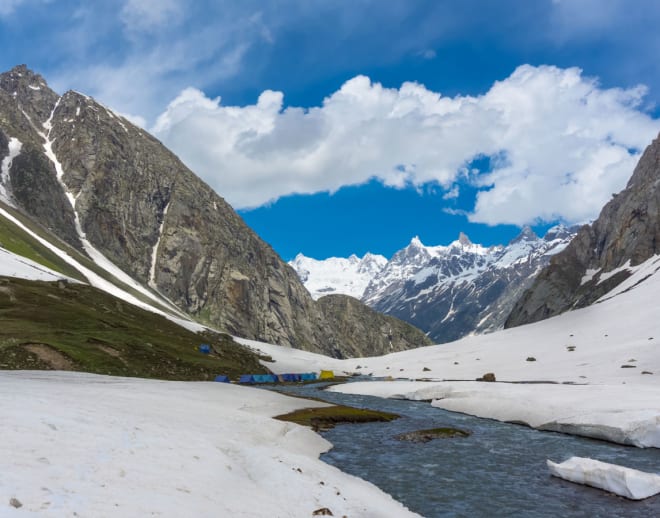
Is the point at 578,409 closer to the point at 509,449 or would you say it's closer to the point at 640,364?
the point at 509,449

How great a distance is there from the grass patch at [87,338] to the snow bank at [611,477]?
5118 cm

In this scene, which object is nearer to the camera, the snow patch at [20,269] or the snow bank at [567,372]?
the snow bank at [567,372]

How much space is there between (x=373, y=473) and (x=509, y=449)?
1287 centimetres

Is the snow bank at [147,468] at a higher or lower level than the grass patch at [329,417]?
higher

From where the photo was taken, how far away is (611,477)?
24.0 meters

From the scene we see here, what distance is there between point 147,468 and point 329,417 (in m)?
Answer: 33.0

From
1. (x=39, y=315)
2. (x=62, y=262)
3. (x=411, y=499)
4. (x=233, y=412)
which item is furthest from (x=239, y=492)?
(x=62, y=262)

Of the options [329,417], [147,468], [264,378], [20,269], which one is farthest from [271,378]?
[147,468]

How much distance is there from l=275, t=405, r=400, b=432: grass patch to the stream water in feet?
5.79

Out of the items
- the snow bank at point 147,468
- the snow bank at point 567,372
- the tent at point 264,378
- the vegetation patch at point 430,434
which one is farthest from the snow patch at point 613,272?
the snow bank at point 147,468

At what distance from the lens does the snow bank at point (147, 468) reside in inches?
523

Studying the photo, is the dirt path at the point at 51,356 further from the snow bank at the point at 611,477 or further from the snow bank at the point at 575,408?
the snow bank at the point at 611,477

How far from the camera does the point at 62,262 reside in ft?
477

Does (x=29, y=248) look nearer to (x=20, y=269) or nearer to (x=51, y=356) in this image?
(x=20, y=269)
